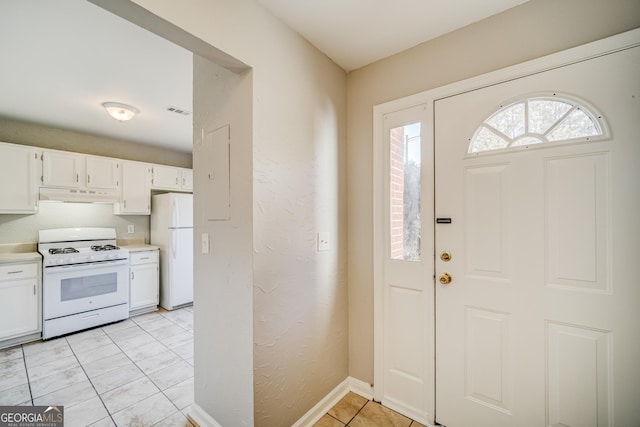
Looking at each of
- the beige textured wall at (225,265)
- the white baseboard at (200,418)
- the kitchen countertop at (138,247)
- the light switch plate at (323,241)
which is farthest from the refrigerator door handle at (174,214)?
the light switch plate at (323,241)

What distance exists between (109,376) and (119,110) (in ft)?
8.47

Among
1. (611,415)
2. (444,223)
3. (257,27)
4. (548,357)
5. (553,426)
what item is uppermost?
(257,27)

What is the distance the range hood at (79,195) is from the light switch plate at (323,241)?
350 centimetres

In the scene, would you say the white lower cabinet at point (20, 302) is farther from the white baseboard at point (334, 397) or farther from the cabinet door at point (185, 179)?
the white baseboard at point (334, 397)

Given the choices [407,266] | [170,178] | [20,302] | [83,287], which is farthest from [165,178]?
[407,266]

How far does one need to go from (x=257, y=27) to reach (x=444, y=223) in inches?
61.9

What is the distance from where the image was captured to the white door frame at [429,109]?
1215 mm

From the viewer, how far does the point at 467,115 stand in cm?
156

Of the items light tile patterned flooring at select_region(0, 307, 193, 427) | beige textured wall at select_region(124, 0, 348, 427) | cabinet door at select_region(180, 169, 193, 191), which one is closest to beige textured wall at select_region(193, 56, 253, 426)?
beige textured wall at select_region(124, 0, 348, 427)

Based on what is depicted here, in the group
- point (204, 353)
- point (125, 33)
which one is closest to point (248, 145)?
point (125, 33)

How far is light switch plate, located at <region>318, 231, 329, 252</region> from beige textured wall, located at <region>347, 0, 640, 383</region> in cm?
26

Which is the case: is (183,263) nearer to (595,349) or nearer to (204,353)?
(204,353)

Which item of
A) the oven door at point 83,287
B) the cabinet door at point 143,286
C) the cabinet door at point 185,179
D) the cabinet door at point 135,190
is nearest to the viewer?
the oven door at point 83,287

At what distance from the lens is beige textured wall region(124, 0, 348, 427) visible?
140 cm
